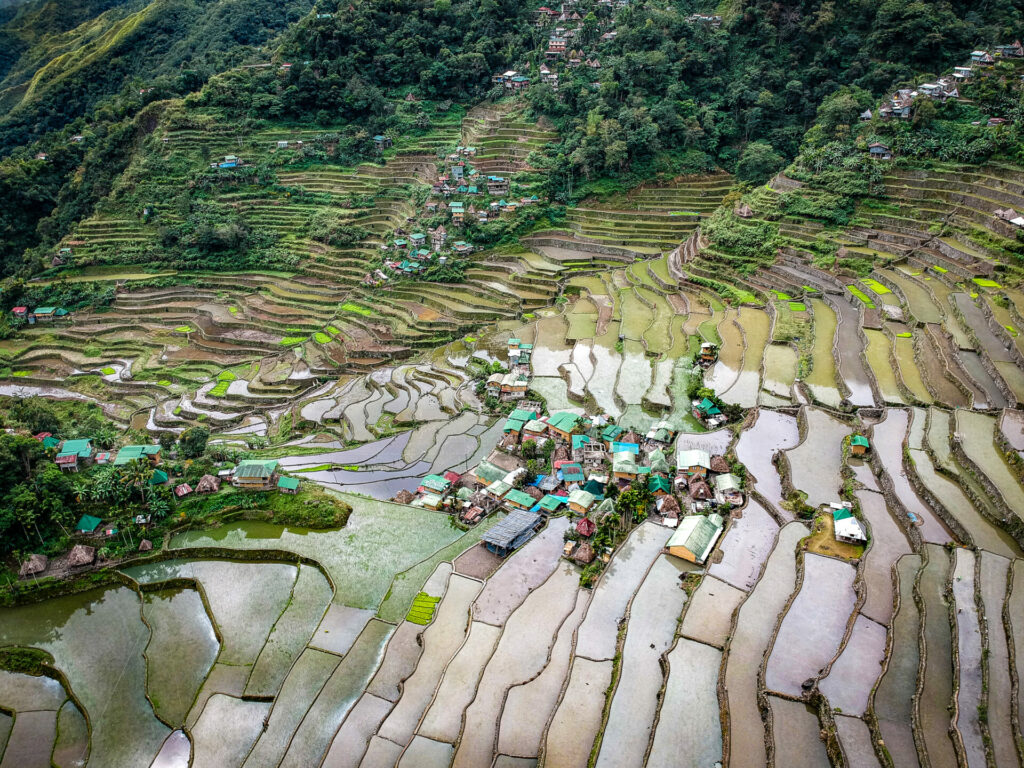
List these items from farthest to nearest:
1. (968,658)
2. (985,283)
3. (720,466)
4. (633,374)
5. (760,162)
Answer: (760,162) → (633,374) → (985,283) → (720,466) → (968,658)

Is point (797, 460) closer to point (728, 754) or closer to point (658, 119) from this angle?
point (728, 754)

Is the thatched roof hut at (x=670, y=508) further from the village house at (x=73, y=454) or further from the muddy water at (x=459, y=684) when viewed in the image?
the village house at (x=73, y=454)

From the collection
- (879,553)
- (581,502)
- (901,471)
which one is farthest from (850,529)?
(581,502)

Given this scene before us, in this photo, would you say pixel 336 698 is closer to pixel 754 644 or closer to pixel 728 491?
pixel 754 644

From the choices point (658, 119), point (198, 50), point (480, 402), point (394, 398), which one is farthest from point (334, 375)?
point (198, 50)

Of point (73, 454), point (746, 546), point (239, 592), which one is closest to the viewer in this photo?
point (746, 546)
